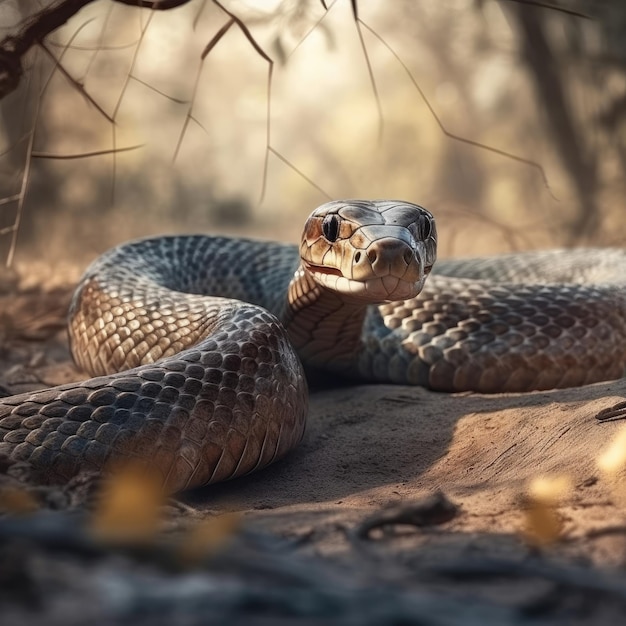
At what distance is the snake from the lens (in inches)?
139

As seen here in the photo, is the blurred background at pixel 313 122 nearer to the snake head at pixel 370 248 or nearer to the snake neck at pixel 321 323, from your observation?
the snake head at pixel 370 248

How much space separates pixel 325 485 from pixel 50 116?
33.3 feet

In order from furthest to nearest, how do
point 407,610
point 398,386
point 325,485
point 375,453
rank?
point 398,386, point 375,453, point 325,485, point 407,610

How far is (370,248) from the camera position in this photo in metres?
4.07

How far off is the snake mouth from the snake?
0.01m

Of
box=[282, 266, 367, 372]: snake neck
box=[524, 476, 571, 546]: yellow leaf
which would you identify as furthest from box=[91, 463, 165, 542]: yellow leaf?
box=[282, 266, 367, 372]: snake neck

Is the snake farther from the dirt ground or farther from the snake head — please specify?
the dirt ground

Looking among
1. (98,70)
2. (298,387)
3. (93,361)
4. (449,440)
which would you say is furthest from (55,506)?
(98,70)

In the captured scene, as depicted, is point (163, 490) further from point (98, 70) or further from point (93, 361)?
point (98, 70)

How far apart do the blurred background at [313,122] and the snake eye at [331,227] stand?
0.29m

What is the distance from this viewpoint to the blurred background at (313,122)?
8023 millimetres

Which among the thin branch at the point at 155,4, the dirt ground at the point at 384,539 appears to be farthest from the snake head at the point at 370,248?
the thin branch at the point at 155,4

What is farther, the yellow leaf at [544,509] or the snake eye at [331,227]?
the snake eye at [331,227]

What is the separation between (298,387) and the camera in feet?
14.3
